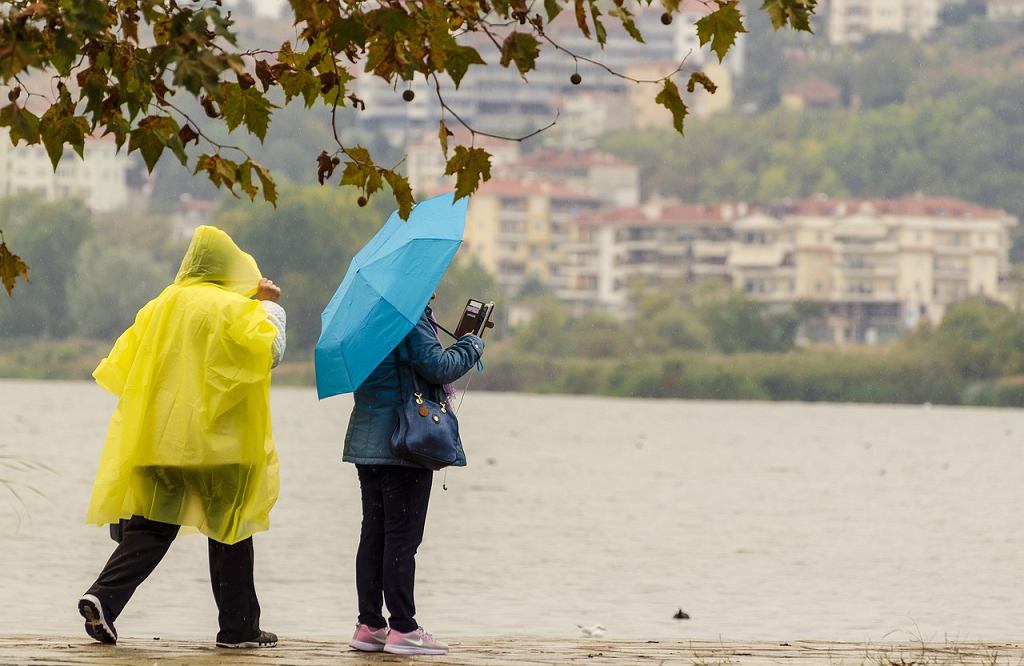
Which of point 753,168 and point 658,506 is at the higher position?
point 753,168

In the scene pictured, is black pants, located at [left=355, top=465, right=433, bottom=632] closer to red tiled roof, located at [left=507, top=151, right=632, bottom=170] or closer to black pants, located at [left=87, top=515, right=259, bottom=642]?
black pants, located at [left=87, top=515, right=259, bottom=642]

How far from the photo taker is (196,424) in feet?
23.5

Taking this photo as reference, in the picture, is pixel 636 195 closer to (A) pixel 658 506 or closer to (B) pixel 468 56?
(A) pixel 658 506

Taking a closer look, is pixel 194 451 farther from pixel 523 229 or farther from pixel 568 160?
pixel 568 160

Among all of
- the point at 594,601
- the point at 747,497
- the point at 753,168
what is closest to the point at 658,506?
the point at 747,497

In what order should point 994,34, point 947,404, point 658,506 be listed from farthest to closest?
point 994,34, point 947,404, point 658,506

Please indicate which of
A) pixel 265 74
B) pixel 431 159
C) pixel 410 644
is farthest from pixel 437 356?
pixel 431 159

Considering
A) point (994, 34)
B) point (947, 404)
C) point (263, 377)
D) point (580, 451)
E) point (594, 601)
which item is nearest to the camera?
point (263, 377)

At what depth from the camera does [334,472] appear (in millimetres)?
32562

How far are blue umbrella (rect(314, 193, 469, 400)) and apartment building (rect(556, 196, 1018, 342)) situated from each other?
387ft

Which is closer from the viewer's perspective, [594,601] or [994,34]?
[594,601]

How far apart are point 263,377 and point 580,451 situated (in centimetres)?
3636

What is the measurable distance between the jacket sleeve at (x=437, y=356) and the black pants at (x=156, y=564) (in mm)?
864

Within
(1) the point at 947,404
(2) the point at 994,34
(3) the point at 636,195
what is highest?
(2) the point at 994,34
